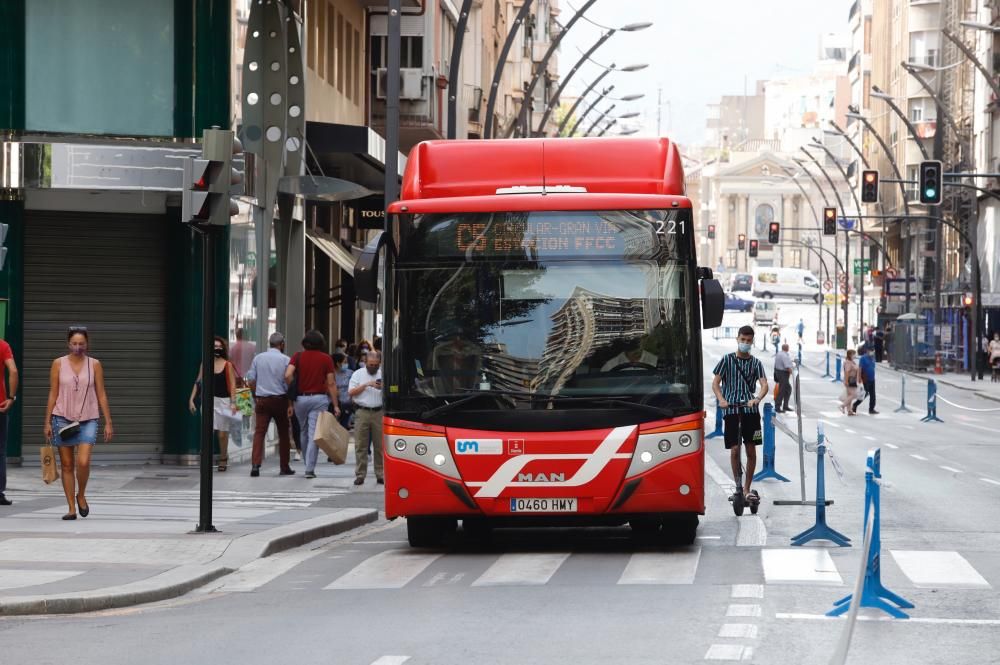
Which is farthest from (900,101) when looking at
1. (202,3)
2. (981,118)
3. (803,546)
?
(803,546)

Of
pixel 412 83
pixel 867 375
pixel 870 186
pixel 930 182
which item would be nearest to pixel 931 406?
pixel 867 375

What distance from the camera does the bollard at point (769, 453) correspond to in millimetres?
24891

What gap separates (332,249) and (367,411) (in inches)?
500

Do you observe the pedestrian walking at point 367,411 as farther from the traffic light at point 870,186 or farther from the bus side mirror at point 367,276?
the traffic light at point 870,186

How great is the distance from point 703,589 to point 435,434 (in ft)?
10.2

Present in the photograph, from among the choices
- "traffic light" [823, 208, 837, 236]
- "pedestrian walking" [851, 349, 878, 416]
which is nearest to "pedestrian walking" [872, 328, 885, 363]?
"traffic light" [823, 208, 837, 236]

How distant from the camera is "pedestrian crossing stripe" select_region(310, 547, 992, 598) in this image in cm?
1303

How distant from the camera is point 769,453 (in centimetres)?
2542

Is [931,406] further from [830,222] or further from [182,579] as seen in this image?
[830,222]

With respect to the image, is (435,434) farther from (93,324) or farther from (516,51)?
(516,51)

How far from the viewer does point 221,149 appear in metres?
16.0

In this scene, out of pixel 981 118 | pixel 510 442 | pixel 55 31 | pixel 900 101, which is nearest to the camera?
pixel 510 442

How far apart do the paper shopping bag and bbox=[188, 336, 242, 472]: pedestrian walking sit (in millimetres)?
1421

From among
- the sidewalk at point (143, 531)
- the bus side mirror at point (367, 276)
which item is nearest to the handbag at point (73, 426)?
the sidewalk at point (143, 531)
